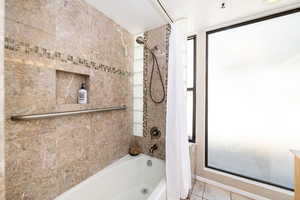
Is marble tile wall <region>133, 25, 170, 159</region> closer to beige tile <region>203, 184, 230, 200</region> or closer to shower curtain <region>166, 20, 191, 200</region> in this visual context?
shower curtain <region>166, 20, 191, 200</region>

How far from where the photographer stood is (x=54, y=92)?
1054 millimetres

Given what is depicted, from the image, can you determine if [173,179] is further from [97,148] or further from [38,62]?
[38,62]

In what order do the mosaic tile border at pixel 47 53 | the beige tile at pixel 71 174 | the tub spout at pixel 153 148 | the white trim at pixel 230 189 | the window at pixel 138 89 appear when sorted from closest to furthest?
the mosaic tile border at pixel 47 53 < the beige tile at pixel 71 174 < the white trim at pixel 230 189 < the tub spout at pixel 153 148 < the window at pixel 138 89

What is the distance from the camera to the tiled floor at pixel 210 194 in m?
1.44

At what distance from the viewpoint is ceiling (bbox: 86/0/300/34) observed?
124 centimetres

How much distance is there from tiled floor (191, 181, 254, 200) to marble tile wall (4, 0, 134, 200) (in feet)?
3.85

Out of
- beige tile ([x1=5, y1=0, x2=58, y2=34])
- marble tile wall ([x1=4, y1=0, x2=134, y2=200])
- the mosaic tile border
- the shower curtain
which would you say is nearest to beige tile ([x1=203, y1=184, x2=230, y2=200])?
the shower curtain

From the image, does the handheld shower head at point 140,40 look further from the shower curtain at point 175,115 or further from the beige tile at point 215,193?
the beige tile at point 215,193

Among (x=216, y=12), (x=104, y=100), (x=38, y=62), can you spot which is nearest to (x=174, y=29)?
(x=216, y=12)

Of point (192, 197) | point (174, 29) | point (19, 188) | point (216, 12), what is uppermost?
point (216, 12)

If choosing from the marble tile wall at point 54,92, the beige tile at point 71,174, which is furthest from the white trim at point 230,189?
the beige tile at point 71,174

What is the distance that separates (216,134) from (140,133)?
110 cm

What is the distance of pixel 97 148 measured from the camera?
1.42 metres

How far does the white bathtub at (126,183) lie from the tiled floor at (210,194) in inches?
17.7
